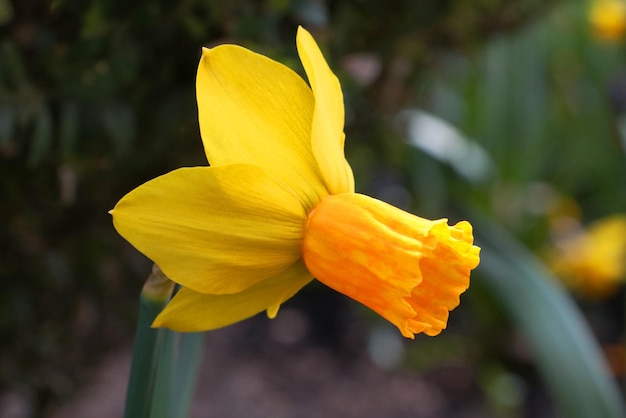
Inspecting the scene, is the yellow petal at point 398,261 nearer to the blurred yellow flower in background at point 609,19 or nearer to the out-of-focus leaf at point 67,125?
the out-of-focus leaf at point 67,125

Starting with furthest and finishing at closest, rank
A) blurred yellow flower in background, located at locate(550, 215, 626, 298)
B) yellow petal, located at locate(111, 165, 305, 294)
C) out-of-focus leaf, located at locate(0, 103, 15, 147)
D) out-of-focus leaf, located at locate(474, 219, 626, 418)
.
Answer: blurred yellow flower in background, located at locate(550, 215, 626, 298), out-of-focus leaf, located at locate(474, 219, 626, 418), out-of-focus leaf, located at locate(0, 103, 15, 147), yellow petal, located at locate(111, 165, 305, 294)

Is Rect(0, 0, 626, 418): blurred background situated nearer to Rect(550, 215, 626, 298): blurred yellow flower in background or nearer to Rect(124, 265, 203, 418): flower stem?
Rect(550, 215, 626, 298): blurred yellow flower in background

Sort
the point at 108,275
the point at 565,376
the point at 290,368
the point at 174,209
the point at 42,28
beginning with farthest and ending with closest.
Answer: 1. the point at 290,368
2. the point at 565,376
3. the point at 108,275
4. the point at 42,28
5. the point at 174,209

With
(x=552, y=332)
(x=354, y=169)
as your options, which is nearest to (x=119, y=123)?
(x=354, y=169)

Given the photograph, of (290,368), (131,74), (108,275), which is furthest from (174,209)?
(290,368)

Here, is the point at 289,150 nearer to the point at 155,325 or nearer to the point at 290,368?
the point at 155,325

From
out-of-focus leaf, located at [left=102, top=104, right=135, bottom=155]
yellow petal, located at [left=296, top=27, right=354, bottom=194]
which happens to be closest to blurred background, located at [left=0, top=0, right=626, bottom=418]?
out-of-focus leaf, located at [left=102, top=104, right=135, bottom=155]
